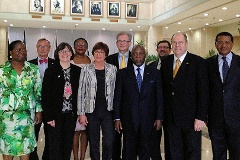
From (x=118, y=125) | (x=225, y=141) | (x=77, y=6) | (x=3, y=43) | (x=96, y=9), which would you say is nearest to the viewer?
(x=225, y=141)

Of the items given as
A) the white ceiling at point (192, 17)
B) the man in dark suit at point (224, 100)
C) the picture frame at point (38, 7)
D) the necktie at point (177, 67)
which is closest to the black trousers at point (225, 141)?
the man in dark suit at point (224, 100)

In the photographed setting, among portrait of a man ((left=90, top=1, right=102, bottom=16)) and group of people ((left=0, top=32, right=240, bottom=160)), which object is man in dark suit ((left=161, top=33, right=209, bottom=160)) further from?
portrait of a man ((left=90, top=1, right=102, bottom=16))

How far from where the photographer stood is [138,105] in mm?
4023

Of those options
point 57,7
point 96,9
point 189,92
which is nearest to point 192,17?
point 96,9

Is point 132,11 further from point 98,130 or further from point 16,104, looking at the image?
point 16,104

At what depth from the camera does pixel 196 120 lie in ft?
12.4

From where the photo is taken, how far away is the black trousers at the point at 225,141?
12.4ft

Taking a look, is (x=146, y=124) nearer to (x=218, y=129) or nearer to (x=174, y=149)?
(x=174, y=149)

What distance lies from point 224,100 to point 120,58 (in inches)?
73.3

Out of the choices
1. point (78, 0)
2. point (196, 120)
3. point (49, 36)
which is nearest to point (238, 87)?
point (196, 120)

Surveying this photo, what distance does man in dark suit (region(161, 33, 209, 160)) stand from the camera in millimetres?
3768

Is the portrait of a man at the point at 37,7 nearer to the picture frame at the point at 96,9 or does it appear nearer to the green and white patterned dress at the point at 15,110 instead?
the picture frame at the point at 96,9

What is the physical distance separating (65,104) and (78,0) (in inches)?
611

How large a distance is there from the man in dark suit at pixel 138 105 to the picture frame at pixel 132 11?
621 inches
